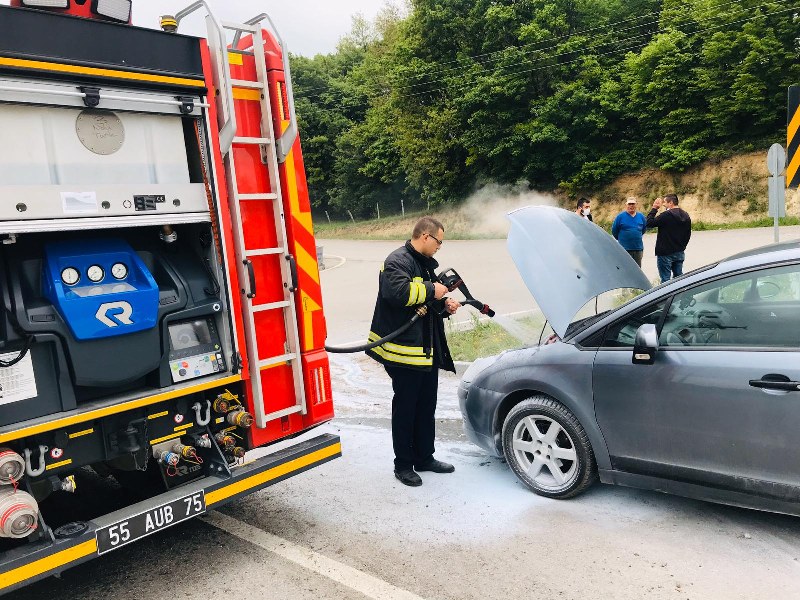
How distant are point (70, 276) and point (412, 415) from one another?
7.96ft

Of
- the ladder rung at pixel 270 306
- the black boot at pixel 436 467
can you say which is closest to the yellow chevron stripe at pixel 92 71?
the ladder rung at pixel 270 306

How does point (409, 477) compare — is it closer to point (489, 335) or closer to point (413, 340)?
point (413, 340)

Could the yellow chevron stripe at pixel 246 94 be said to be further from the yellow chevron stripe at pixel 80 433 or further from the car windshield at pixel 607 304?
the car windshield at pixel 607 304

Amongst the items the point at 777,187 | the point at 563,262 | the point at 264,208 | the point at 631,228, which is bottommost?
the point at 631,228

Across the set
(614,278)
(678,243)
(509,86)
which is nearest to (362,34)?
(509,86)

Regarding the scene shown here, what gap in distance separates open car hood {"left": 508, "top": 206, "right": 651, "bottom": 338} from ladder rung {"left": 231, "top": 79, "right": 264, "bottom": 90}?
6.11 feet

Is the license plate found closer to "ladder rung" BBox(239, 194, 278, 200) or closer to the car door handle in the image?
"ladder rung" BBox(239, 194, 278, 200)

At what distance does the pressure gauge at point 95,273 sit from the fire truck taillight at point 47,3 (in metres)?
1.23

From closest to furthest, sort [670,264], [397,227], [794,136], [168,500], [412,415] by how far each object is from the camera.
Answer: [168,500], [412,415], [794,136], [670,264], [397,227]

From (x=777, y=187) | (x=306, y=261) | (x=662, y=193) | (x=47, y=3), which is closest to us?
(x=47, y=3)

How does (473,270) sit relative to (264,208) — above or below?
below

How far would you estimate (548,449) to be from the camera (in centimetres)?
432

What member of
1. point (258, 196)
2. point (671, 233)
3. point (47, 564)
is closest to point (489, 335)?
point (671, 233)

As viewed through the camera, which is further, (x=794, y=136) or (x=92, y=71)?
(x=794, y=136)
